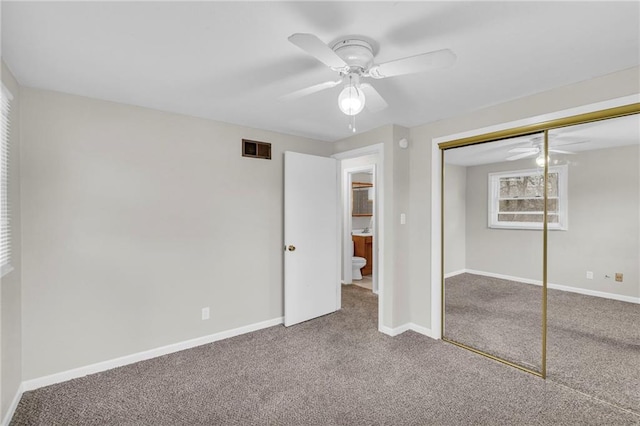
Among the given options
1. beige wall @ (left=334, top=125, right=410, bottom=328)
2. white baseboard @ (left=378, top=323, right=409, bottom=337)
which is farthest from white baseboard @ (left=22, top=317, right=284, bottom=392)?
beige wall @ (left=334, top=125, right=410, bottom=328)

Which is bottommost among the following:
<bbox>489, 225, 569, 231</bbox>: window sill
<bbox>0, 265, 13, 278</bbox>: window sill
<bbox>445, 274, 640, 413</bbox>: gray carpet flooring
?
<bbox>445, 274, 640, 413</bbox>: gray carpet flooring

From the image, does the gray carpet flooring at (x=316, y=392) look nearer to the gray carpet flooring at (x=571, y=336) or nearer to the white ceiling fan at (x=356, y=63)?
the gray carpet flooring at (x=571, y=336)

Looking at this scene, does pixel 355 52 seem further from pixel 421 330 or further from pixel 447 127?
pixel 421 330

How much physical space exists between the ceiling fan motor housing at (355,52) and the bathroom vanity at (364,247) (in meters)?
4.40

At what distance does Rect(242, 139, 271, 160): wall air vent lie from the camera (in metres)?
3.38

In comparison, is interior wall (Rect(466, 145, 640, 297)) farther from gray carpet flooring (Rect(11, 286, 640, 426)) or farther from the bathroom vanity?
the bathroom vanity

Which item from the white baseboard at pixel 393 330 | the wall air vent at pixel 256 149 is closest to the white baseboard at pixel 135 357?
the white baseboard at pixel 393 330

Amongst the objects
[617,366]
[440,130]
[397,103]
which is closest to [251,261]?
[397,103]

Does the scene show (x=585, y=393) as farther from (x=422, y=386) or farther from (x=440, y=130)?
(x=440, y=130)

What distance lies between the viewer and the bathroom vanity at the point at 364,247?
5.95m

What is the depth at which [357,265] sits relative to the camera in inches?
221

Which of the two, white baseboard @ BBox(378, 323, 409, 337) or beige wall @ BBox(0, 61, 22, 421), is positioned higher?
beige wall @ BBox(0, 61, 22, 421)

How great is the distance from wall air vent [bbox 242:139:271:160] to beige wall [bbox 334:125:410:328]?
4.12 ft

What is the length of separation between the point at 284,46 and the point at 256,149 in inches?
70.6
